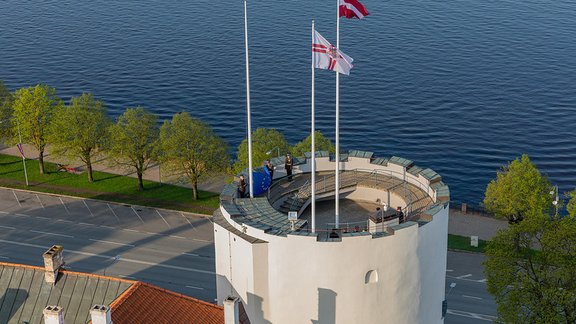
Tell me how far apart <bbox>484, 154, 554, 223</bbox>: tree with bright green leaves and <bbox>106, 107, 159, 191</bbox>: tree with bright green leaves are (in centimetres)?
4622

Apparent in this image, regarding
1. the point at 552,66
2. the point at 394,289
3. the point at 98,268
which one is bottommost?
the point at 98,268

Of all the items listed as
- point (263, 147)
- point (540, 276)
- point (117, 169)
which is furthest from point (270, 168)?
Answer: point (117, 169)

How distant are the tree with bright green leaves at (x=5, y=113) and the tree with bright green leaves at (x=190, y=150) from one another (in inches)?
1079

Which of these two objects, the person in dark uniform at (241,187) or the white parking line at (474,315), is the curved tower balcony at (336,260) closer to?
the person in dark uniform at (241,187)

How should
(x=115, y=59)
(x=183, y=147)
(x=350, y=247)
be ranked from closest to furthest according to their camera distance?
(x=350, y=247), (x=183, y=147), (x=115, y=59)

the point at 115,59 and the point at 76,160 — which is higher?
the point at 115,59

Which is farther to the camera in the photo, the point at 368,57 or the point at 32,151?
the point at 368,57

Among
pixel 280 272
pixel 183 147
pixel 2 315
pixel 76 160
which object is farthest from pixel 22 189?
→ pixel 280 272

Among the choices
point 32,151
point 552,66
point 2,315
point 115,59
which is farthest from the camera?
point 115,59

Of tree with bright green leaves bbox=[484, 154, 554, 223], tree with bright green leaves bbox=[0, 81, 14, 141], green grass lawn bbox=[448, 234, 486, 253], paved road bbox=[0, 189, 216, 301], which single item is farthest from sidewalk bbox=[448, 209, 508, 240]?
tree with bright green leaves bbox=[0, 81, 14, 141]

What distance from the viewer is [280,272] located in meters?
51.2

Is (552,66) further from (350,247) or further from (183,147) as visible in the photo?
(350,247)

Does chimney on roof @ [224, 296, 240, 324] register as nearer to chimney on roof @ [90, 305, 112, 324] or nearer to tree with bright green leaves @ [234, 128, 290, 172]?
chimney on roof @ [90, 305, 112, 324]

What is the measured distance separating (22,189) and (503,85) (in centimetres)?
10140
